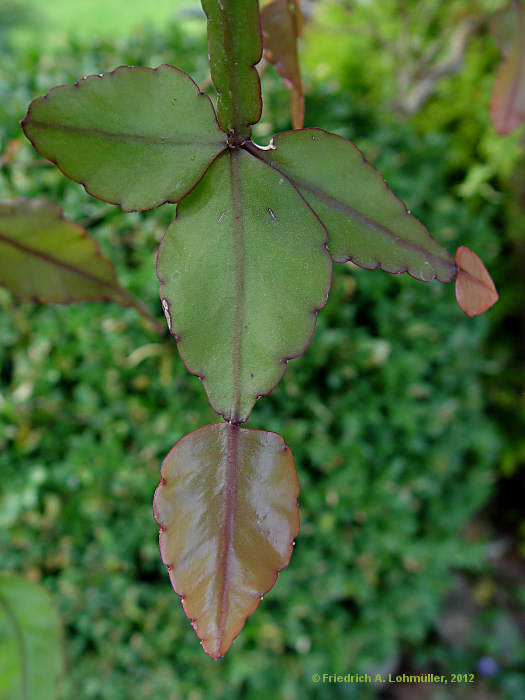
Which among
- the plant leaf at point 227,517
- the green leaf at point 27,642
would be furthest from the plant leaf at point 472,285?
the green leaf at point 27,642

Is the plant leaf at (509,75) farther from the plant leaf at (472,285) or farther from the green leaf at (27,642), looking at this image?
the green leaf at (27,642)

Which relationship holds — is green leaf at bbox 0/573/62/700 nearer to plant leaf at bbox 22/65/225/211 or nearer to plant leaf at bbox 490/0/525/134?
plant leaf at bbox 22/65/225/211

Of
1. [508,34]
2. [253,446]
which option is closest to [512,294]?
[508,34]

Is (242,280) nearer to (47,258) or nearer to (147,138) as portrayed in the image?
(147,138)

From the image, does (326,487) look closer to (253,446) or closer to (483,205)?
(253,446)

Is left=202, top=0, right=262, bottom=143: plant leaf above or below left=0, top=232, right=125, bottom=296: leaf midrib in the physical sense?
above

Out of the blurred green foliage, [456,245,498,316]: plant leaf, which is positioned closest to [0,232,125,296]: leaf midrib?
[456,245,498,316]: plant leaf

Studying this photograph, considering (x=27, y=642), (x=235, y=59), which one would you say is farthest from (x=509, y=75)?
(x=27, y=642)
